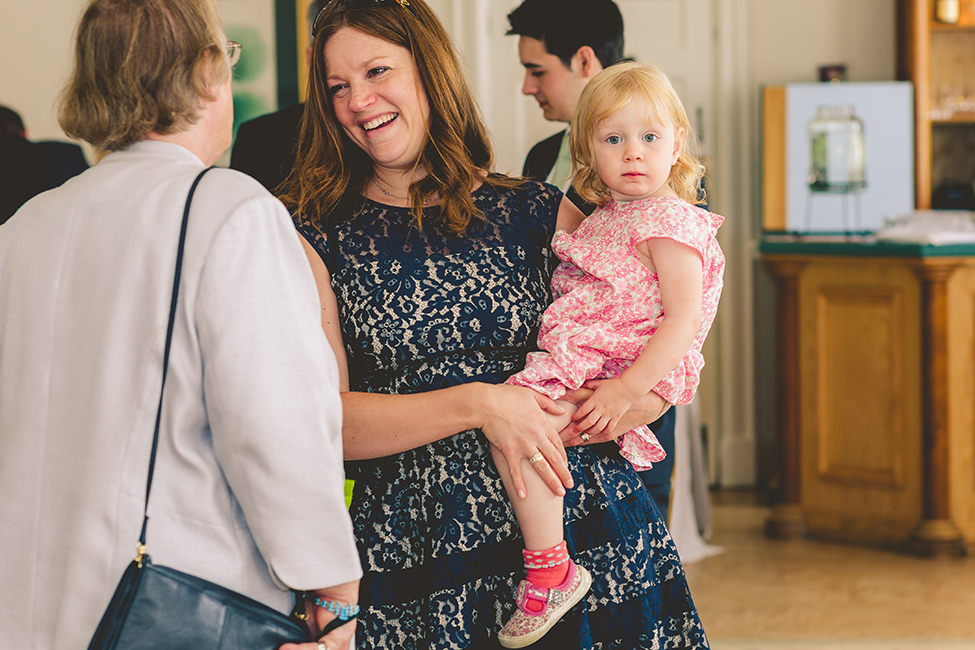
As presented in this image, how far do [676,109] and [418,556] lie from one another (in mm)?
891

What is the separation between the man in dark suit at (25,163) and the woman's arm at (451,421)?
1.72 metres

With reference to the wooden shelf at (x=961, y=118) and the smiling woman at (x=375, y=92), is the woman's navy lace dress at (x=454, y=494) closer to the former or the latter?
the smiling woman at (x=375, y=92)

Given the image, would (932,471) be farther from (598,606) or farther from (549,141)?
(598,606)

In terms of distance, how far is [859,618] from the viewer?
3438 mm

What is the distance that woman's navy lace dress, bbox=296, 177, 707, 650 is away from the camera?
1.49 m

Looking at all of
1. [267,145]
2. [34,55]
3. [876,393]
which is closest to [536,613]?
[267,145]

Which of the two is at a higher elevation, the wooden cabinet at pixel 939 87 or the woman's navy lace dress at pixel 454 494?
the wooden cabinet at pixel 939 87

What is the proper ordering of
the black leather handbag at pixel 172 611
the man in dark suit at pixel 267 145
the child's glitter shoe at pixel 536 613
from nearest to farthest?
the black leather handbag at pixel 172 611 → the child's glitter shoe at pixel 536 613 → the man in dark suit at pixel 267 145

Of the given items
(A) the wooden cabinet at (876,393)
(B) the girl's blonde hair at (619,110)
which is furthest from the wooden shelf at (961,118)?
(B) the girl's blonde hair at (619,110)

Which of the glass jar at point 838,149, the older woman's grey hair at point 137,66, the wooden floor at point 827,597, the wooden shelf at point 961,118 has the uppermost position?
the wooden shelf at point 961,118

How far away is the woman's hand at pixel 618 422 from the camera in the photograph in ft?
5.20

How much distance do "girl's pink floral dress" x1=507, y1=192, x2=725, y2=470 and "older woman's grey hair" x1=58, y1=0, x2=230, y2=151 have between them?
698mm

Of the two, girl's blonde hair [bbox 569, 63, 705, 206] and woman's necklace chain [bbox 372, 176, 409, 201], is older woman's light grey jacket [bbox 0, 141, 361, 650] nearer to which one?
woman's necklace chain [bbox 372, 176, 409, 201]

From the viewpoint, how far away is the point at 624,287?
165 cm
